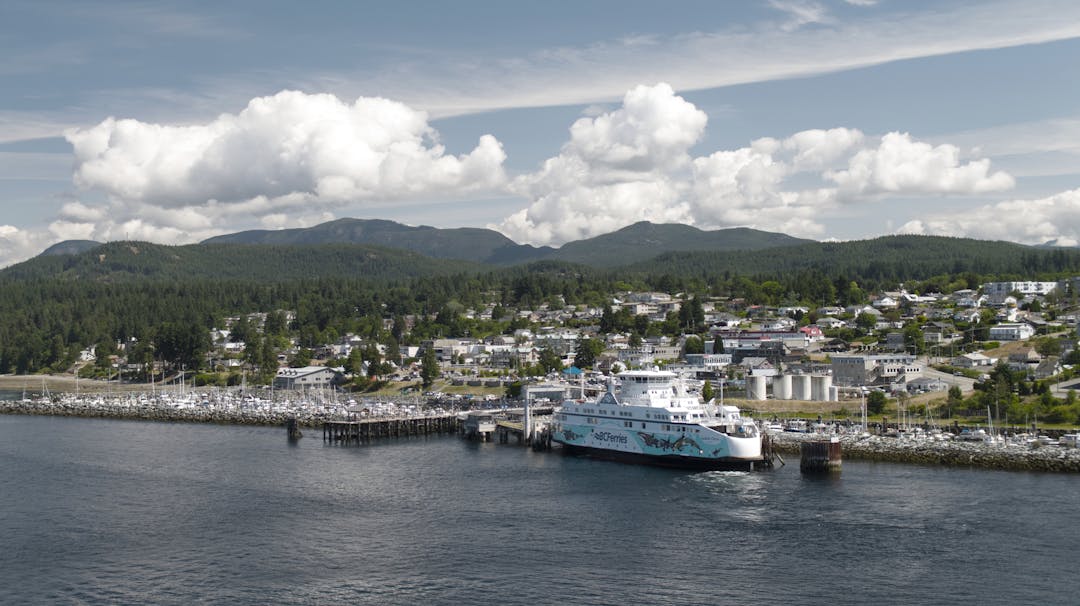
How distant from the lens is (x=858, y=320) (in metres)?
130

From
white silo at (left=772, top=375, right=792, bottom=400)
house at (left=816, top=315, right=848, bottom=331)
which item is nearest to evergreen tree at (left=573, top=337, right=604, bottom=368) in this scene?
house at (left=816, top=315, right=848, bottom=331)

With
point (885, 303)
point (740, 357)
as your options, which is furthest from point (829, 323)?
point (740, 357)

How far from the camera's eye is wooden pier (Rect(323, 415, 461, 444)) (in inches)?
3000

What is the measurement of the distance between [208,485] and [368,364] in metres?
73.7

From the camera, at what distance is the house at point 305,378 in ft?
407

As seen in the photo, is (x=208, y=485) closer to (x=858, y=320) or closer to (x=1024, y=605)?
(x=1024, y=605)

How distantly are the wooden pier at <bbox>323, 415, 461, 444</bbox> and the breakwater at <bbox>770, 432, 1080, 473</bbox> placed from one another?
30.0 meters

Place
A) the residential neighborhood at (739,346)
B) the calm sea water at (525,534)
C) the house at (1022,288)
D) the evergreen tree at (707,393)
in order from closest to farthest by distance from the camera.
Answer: the calm sea water at (525,534) → the evergreen tree at (707,393) → the residential neighborhood at (739,346) → the house at (1022,288)

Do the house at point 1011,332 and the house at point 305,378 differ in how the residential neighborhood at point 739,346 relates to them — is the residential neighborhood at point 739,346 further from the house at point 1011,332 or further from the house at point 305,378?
the house at point 305,378

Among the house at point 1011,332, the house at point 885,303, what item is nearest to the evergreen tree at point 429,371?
the house at point 1011,332

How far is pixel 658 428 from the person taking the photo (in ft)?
199

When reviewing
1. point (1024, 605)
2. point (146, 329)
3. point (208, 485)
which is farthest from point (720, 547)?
point (146, 329)

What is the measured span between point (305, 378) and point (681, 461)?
253 feet

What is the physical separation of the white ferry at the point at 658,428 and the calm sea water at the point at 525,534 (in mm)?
1967
